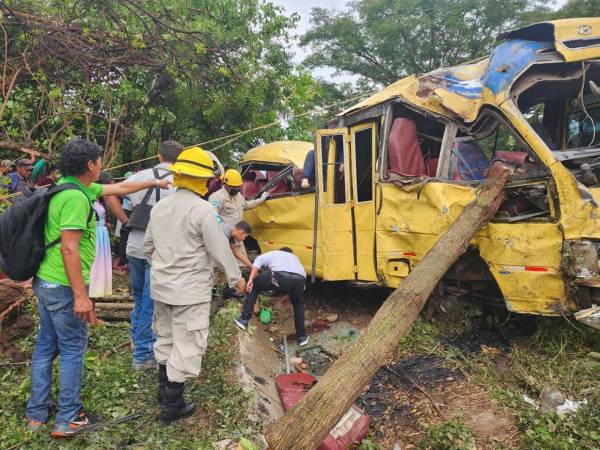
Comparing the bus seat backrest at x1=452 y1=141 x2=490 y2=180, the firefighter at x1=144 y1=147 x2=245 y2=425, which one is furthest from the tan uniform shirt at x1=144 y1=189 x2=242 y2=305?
the bus seat backrest at x1=452 y1=141 x2=490 y2=180

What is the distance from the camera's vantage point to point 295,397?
3.44m

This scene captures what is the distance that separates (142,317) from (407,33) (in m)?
14.6

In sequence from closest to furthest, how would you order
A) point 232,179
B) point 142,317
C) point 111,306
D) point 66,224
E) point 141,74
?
1. point 66,224
2. point 142,317
3. point 111,306
4. point 232,179
5. point 141,74

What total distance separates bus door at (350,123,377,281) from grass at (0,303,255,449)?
5.74ft

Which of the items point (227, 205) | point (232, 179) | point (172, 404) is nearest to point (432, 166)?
point (232, 179)

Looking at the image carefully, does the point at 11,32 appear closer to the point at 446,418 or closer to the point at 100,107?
the point at 100,107

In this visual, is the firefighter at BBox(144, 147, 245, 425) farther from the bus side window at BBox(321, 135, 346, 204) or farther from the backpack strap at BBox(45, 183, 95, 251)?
the bus side window at BBox(321, 135, 346, 204)

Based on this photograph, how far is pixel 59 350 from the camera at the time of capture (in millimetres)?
2865

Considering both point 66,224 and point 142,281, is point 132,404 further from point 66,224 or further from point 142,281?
point 66,224

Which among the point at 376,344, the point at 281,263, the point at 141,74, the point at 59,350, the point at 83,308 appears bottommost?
the point at 376,344

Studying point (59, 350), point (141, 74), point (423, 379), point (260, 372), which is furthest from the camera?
point (141, 74)

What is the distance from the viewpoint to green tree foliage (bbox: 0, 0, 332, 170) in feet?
20.8

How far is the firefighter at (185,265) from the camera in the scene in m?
2.86

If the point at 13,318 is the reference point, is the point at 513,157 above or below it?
above
